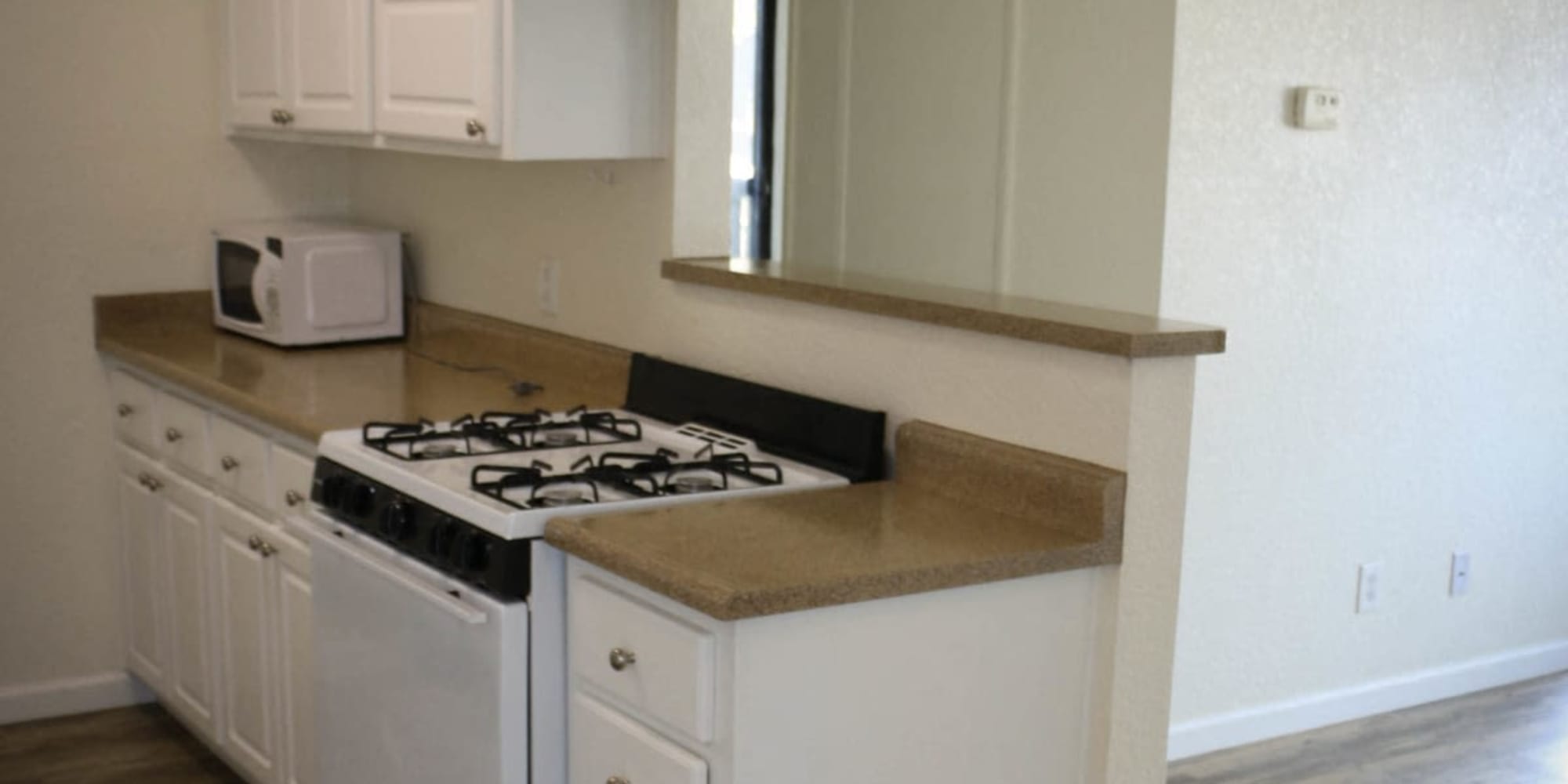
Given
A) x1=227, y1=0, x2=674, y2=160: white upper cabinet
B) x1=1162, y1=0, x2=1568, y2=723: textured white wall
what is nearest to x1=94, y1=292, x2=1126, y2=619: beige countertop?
x1=227, y1=0, x2=674, y2=160: white upper cabinet

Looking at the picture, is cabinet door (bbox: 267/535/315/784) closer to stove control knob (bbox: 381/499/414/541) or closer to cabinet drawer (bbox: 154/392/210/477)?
cabinet drawer (bbox: 154/392/210/477)

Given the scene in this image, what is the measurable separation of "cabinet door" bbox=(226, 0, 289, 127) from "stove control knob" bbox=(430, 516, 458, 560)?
1.65 m

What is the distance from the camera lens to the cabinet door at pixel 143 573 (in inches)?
149

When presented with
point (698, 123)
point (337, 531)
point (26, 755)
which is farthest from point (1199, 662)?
point (26, 755)

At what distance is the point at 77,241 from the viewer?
389 cm

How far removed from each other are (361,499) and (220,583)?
977 millimetres

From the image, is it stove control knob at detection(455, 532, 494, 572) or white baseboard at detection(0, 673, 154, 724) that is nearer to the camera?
stove control knob at detection(455, 532, 494, 572)

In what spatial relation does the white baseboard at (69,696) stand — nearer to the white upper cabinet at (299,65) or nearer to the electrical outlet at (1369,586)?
the white upper cabinet at (299,65)

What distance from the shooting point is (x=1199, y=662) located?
4.00m

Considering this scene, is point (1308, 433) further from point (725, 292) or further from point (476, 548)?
point (476, 548)

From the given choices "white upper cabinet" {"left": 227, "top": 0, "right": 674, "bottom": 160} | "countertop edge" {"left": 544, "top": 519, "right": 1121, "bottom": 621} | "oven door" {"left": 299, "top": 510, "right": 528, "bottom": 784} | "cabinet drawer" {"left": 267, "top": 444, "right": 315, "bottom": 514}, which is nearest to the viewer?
"countertop edge" {"left": 544, "top": 519, "right": 1121, "bottom": 621}

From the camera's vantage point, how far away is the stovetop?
236cm

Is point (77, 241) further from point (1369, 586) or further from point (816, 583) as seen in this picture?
point (1369, 586)

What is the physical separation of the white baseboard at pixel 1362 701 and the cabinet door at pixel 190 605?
214 cm
